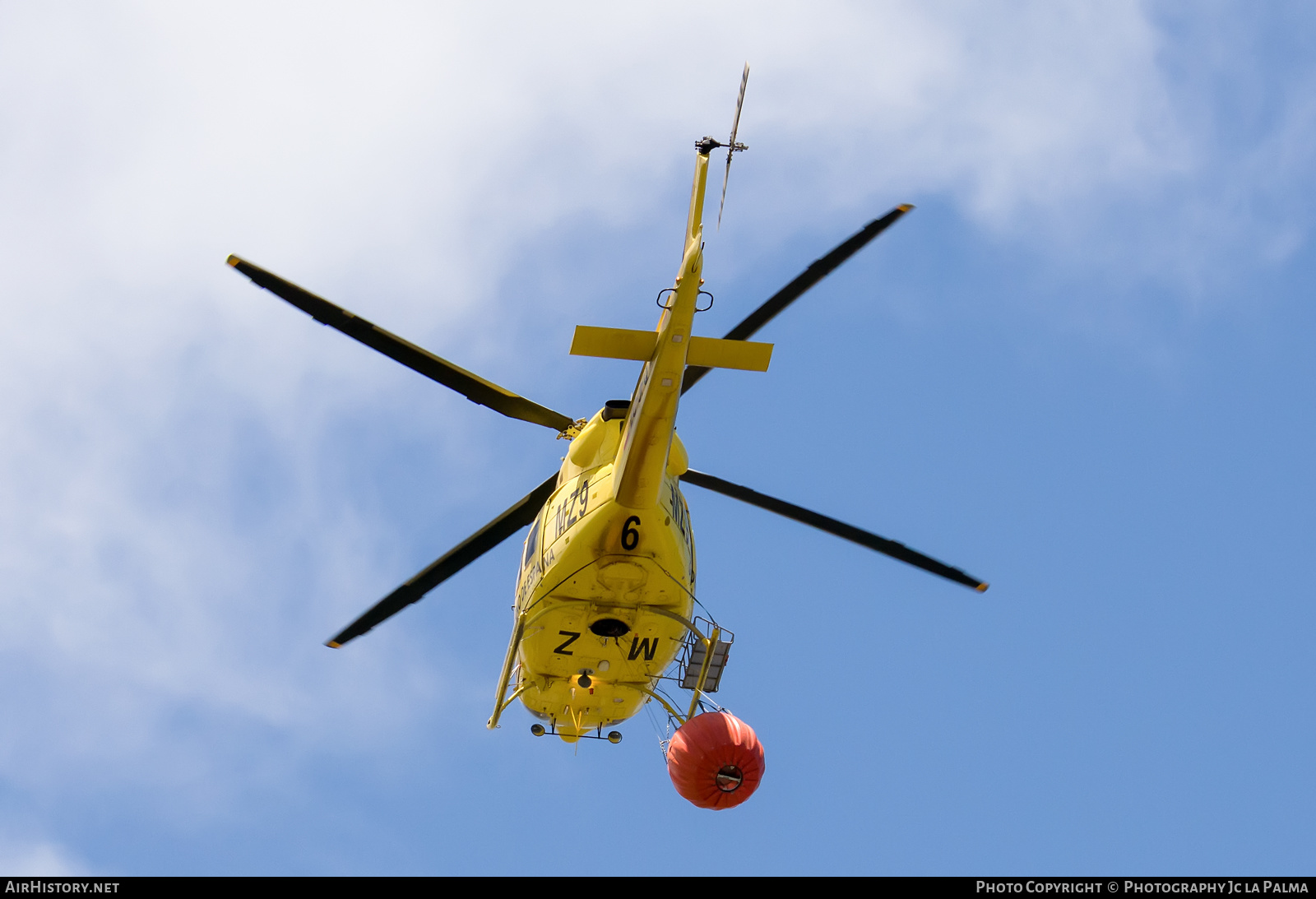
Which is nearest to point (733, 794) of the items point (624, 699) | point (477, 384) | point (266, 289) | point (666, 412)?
point (624, 699)

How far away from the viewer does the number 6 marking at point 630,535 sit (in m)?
23.5

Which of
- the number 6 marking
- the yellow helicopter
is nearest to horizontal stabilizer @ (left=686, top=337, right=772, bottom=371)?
the yellow helicopter

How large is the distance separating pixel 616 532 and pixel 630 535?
24cm

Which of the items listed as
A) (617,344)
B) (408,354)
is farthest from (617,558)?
(408,354)

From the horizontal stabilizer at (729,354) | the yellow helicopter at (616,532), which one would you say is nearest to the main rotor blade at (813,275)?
the yellow helicopter at (616,532)

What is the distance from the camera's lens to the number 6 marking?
2347 centimetres

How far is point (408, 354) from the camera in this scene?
25.7m

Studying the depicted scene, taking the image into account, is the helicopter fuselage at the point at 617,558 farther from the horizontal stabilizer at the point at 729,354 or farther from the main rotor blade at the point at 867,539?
the main rotor blade at the point at 867,539

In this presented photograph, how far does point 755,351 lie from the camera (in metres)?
22.4

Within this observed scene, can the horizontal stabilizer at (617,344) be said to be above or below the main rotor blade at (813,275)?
below

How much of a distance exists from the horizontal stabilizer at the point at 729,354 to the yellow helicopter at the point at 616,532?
0.07 feet
